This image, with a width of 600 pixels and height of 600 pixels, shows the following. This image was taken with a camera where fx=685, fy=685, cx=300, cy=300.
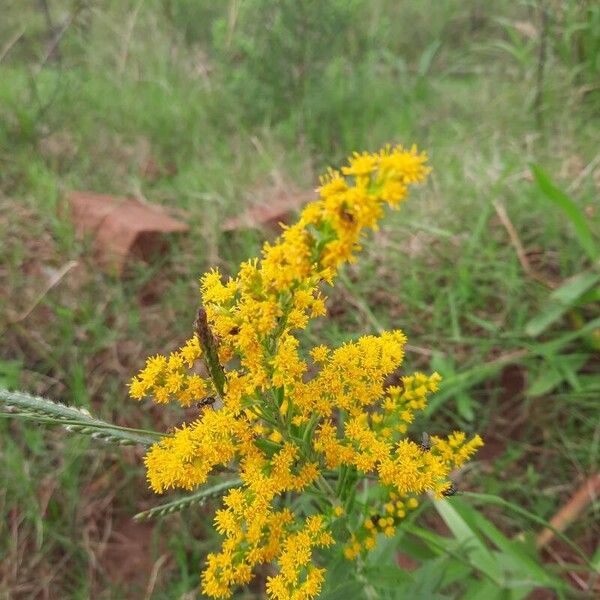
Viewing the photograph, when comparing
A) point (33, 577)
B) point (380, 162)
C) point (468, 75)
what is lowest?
point (33, 577)

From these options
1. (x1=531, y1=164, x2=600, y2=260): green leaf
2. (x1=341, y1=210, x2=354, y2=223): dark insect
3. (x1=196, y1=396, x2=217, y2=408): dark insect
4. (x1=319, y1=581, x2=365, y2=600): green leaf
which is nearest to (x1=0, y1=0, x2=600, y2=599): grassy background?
(x1=531, y1=164, x2=600, y2=260): green leaf

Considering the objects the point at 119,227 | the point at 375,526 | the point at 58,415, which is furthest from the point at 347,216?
the point at 119,227

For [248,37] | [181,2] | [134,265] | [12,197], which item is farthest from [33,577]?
[181,2]

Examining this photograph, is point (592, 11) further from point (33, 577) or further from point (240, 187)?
point (33, 577)

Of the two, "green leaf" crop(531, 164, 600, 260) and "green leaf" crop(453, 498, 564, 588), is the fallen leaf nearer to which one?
"green leaf" crop(531, 164, 600, 260)

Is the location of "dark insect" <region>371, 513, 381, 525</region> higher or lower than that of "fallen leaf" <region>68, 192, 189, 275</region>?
higher

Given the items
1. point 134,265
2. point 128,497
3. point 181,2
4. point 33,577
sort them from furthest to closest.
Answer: point 181,2 → point 134,265 → point 128,497 → point 33,577

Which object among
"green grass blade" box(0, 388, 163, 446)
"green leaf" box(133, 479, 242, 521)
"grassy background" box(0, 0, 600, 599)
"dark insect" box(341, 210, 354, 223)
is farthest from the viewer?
"grassy background" box(0, 0, 600, 599)
